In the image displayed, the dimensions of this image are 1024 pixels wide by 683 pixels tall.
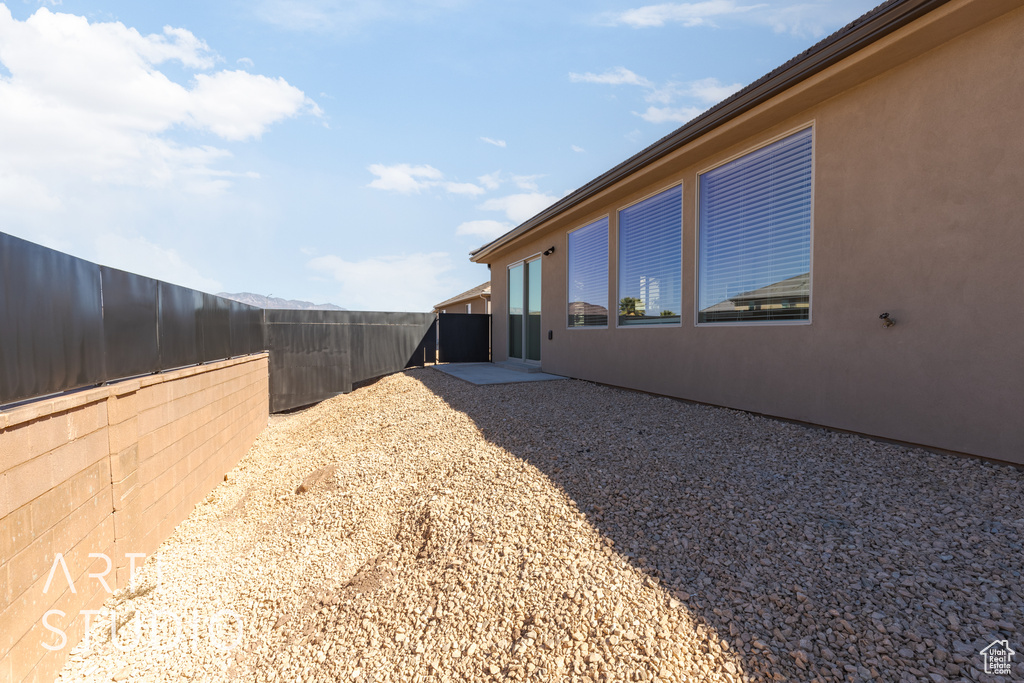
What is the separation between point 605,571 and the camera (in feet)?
7.39

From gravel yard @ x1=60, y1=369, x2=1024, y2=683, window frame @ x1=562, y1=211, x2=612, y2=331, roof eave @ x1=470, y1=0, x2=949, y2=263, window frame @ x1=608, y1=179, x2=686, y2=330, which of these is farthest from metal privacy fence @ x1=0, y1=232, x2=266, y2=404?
window frame @ x1=562, y1=211, x2=612, y2=331

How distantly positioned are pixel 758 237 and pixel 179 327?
19.6 ft

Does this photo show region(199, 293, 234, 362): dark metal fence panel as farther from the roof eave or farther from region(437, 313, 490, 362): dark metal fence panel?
region(437, 313, 490, 362): dark metal fence panel

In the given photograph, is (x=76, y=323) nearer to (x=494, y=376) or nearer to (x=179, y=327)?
(x=179, y=327)

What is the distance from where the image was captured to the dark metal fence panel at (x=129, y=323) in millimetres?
2725

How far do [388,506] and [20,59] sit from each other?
7.67 meters

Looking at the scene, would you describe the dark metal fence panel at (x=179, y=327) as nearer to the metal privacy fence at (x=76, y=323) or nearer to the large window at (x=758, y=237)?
the metal privacy fence at (x=76, y=323)

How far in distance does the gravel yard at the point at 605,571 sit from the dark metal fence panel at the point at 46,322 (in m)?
1.34

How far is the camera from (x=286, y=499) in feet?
13.7

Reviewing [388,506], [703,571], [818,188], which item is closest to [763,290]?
[818,188]

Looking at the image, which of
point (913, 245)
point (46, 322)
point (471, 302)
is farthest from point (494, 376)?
point (471, 302)

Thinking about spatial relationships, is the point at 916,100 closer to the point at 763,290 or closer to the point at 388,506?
the point at 763,290

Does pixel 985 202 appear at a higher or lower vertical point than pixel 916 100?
lower

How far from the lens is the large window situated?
4.39 metres
